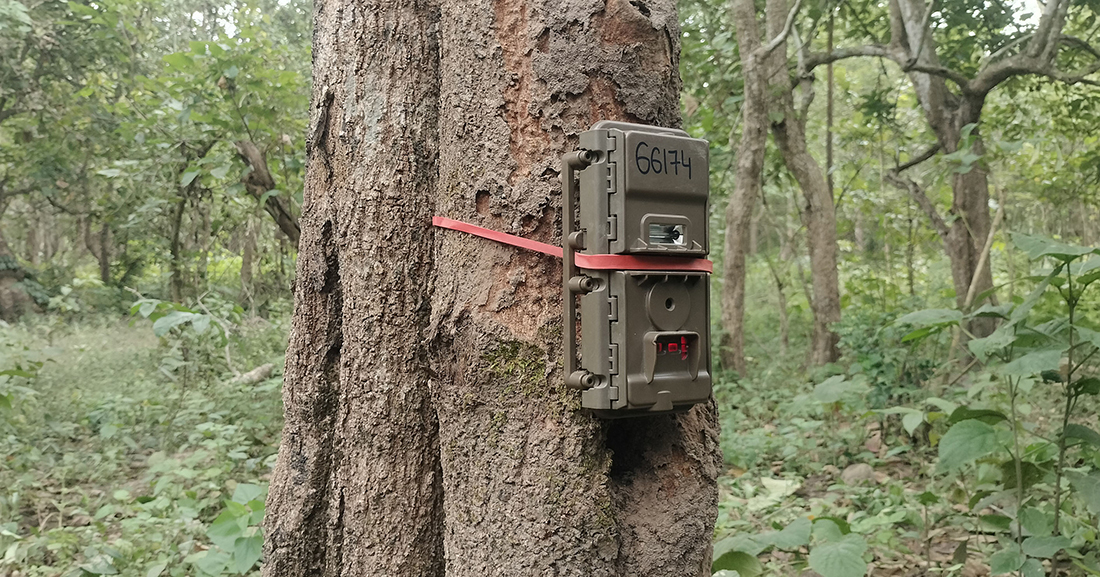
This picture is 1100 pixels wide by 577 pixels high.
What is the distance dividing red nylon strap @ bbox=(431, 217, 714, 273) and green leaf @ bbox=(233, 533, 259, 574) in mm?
1681

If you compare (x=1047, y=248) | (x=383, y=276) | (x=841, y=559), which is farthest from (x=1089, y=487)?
(x=383, y=276)

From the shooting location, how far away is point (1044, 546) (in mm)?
2611

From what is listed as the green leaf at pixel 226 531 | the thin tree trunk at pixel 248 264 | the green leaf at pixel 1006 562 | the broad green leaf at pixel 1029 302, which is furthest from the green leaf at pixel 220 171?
the green leaf at pixel 1006 562

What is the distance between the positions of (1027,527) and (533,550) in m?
2.06

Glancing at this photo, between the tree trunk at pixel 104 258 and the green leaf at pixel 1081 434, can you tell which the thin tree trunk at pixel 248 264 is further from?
the tree trunk at pixel 104 258

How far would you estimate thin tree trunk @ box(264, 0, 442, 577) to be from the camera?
1.88 metres

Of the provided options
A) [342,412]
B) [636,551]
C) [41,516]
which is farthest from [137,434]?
[636,551]

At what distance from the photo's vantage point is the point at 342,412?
197 cm

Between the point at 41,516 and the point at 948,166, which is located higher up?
the point at 948,166

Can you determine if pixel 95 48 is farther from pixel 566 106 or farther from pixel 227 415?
pixel 566 106

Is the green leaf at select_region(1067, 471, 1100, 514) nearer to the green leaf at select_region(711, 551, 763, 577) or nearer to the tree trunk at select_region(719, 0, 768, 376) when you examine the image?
the green leaf at select_region(711, 551, 763, 577)

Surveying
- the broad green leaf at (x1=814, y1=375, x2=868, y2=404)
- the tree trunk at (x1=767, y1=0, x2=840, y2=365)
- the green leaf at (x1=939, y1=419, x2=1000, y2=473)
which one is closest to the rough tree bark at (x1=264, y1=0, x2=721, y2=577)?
the green leaf at (x1=939, y1=419, x2=1000, y2=473)

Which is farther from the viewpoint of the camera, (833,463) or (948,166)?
(948,166)

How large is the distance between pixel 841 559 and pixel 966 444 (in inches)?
25.3
